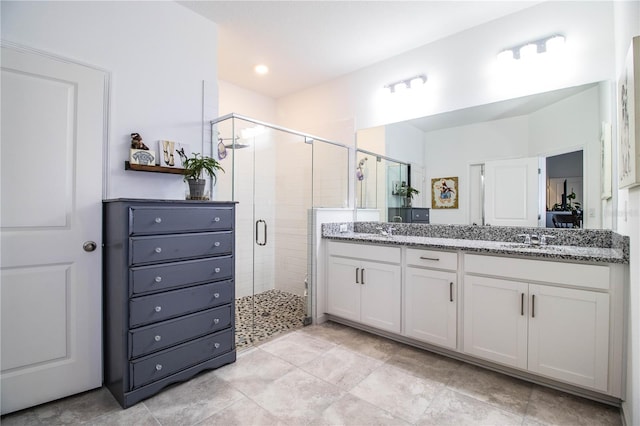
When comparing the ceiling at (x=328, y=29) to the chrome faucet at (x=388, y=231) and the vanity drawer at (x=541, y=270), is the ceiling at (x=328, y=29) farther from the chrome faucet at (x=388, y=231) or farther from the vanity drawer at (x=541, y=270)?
the vanity drawer at (x=541, y=270)

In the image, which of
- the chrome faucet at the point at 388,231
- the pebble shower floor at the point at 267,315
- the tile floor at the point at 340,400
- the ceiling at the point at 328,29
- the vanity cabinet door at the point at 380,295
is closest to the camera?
the tile floor at the point at 340,400

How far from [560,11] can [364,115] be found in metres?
1.82

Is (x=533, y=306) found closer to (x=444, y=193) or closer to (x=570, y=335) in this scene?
(x=570, y=335)

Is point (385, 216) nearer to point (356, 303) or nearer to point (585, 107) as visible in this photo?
point (356, 303)

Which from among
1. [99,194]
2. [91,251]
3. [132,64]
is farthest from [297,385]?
[132,64]

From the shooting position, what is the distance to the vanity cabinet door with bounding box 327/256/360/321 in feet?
9.49

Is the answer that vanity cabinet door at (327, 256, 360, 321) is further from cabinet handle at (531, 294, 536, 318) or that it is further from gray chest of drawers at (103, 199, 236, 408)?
cabinet handle at (531, 294, 536, 318)

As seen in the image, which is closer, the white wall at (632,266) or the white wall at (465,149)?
the white wall at (632,266)

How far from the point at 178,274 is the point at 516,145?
277 cm

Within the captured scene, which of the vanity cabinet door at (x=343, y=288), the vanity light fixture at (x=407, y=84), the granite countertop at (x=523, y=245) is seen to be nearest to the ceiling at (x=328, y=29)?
the vanity light fixture at (x=407, y=84)

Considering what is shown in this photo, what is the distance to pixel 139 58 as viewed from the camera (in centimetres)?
226

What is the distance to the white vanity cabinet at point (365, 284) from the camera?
8.61 ft

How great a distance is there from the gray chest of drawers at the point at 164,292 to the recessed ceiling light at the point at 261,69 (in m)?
2.02

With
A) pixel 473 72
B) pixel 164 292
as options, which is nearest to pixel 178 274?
pixel 164 292
